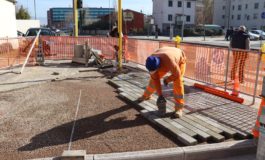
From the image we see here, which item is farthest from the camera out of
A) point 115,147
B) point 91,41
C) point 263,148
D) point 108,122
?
point 91,41

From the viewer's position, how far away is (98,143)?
4.79 metres

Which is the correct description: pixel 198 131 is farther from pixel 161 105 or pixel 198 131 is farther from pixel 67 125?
pixel 67 125

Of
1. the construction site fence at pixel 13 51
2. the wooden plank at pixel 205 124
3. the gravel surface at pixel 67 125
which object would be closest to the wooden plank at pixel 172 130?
the gravel surface at pixel 67 125

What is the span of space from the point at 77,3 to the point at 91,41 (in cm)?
212

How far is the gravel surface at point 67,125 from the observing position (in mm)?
4660

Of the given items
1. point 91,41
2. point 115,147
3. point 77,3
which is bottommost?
point 115,147

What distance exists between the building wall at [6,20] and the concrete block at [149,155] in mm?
21034

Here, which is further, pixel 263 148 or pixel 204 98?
pixel 204 98

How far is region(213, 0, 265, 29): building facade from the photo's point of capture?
76375 mm

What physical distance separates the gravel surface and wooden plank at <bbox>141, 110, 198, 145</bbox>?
0.39 ft

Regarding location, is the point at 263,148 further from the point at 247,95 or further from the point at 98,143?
the point at 247,95

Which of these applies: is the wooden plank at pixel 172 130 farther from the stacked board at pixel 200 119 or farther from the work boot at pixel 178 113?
the work boot at pixel 178 113

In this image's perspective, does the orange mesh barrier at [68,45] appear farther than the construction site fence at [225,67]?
Yes

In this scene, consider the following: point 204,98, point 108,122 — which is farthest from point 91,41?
point 108,122
